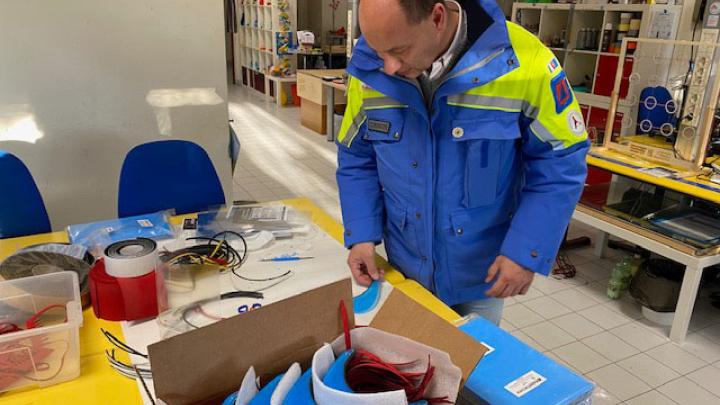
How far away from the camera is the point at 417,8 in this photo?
1.12 meters

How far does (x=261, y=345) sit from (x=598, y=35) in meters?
4.84

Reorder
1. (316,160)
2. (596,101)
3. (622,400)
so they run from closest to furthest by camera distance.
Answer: (622,400)
(596,101)
(316,160)

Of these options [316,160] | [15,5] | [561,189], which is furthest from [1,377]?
[316,160]

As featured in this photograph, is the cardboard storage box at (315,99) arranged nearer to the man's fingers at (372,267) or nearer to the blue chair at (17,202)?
the blue chair at (17,202)

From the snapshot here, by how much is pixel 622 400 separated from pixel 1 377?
2213 millimetres

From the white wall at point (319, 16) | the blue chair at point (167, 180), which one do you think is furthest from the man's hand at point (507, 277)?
the white wall at point (319, 16)

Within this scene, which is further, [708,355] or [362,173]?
[708,355]

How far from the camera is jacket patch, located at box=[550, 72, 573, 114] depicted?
1286 mm

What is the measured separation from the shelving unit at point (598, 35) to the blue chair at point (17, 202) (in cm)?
326

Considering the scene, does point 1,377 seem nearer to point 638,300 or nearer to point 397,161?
point 397,161

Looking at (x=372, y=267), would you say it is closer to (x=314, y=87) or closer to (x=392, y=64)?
(x=392, y=64)

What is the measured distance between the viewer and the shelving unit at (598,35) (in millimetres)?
3798

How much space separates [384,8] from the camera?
3.65ft

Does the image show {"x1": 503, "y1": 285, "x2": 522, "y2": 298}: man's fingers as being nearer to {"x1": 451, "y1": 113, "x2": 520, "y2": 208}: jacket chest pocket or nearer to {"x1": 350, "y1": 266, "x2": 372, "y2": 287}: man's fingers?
{"x1": 451, "y1": 113, "x2": 520, "y2": 208}: jacket chest pocket
